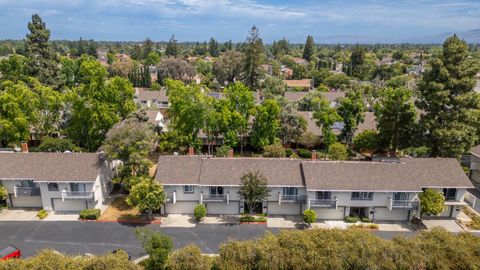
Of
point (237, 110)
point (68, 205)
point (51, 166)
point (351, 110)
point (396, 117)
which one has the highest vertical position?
point (351, 110)

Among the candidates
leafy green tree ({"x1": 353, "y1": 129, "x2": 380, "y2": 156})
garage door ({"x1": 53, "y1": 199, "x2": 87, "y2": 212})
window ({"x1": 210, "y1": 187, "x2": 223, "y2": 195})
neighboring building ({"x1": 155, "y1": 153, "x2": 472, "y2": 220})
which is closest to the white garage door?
garage door ({"x1": 53, "y1": 199, "x2": 87, "y2": 212})

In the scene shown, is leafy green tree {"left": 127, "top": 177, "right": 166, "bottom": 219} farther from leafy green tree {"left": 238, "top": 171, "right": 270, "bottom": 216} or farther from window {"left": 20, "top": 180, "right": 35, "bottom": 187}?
window {"left": 20, "top": 180, "right": 35, "bottom": 187}

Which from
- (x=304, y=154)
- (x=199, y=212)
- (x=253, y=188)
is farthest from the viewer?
(x=304, y=154)

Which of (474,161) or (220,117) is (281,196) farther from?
(474,161)

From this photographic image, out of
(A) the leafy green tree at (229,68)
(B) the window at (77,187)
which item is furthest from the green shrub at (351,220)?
(A) the leafy green tree at (229,68)

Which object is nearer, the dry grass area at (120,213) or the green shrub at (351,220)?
the green shrub at (351,220)

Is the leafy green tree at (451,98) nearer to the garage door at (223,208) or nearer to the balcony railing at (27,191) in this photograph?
the garage door at (223,208)

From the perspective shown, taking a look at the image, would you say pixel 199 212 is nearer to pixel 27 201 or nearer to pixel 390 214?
pixel 27 201

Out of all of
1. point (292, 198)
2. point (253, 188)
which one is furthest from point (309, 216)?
point (253, 188)
